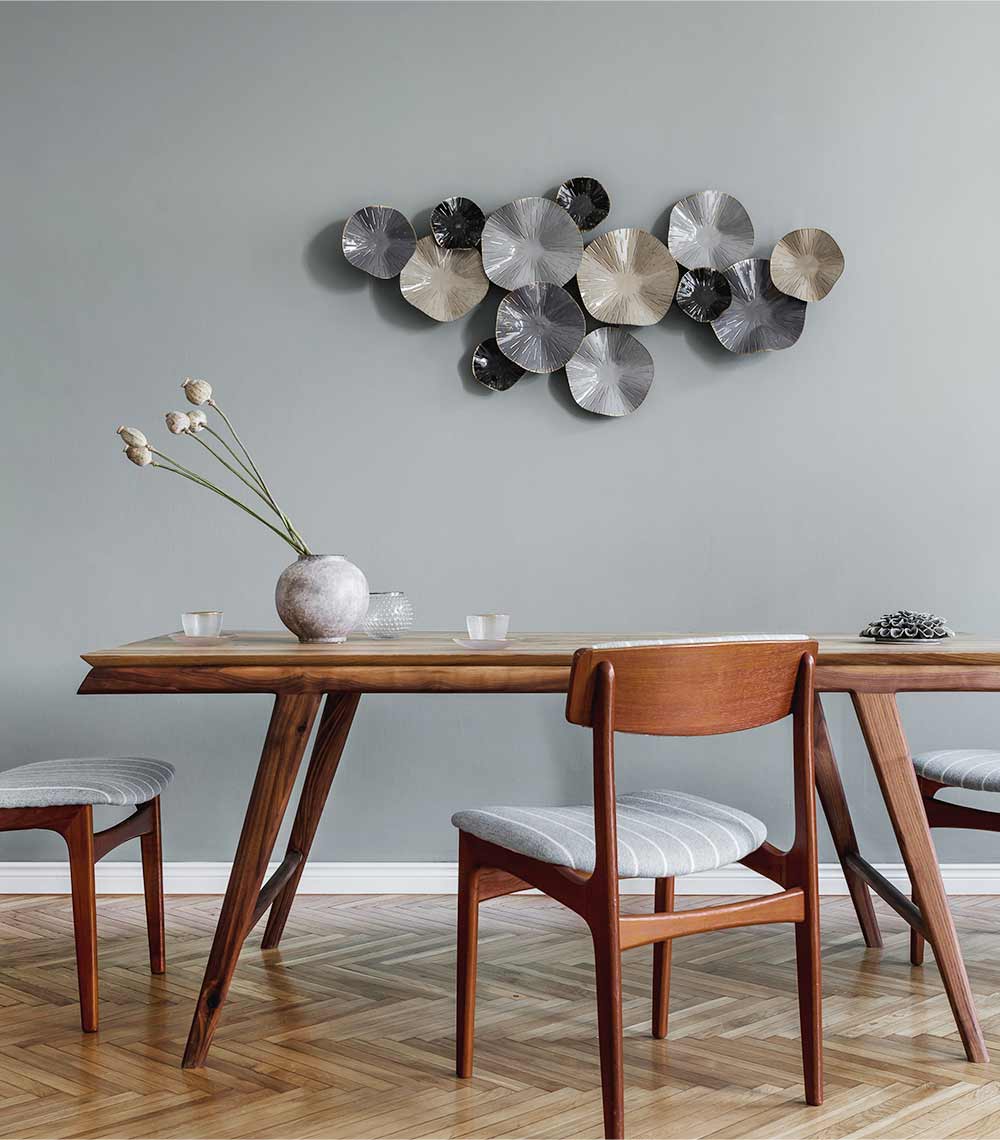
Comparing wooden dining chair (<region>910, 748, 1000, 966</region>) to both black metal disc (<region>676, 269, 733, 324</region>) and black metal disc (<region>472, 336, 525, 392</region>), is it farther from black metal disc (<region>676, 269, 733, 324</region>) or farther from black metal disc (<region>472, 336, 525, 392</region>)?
black metal disc (<region>472, 336, 525, 392</region>)

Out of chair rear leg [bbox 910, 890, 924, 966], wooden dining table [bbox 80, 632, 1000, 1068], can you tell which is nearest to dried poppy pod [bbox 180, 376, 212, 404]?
wooden dining table [bbox 80, 632, 1000, 1068]

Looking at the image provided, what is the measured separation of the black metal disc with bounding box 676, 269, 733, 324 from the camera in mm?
3182

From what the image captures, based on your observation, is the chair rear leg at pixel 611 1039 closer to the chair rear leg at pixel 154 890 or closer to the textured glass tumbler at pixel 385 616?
the textured glass tumbler at pixel 385 616

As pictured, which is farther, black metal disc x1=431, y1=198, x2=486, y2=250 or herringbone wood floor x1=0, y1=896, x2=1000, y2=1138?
black metal disc x1=431, y1=198, x2=486, y2=250

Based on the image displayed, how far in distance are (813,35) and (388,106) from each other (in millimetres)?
1160

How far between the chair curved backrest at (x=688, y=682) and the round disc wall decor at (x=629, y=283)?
1.58 meters

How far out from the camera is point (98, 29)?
3209 millimetres

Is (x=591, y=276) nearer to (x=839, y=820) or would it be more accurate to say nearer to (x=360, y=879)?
(x=839, y=820)

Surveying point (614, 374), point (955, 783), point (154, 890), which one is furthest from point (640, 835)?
point (614, 374)

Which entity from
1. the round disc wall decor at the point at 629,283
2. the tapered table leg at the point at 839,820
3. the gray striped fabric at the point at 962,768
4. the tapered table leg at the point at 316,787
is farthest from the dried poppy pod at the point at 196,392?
the gray striped fabric at the point at 962,768

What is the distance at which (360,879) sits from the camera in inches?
125

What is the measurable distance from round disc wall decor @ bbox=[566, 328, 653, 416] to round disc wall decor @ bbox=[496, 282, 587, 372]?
55 mm

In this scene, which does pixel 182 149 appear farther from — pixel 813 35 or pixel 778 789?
pixel 778 789

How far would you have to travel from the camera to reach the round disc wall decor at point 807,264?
10.4 ft
